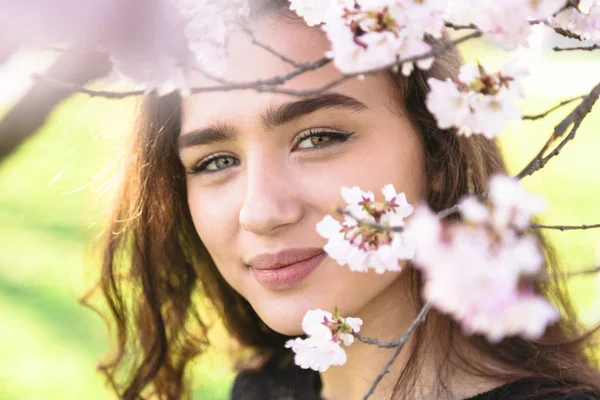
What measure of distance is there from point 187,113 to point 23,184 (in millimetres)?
4647

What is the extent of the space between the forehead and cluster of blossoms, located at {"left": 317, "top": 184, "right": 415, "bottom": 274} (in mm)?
374

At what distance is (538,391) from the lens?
1.27 m

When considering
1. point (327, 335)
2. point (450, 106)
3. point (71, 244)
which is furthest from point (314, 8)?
point (71, 244)

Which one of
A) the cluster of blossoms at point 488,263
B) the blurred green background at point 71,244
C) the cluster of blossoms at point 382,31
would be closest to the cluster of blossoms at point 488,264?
the cluster of blossoms at point 488,263

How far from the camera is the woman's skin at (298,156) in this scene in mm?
1246

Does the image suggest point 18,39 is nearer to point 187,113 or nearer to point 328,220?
point 328,220

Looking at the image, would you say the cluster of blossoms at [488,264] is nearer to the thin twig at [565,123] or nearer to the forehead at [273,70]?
the thin twig at [565,123]

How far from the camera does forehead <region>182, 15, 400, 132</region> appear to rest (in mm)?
1234

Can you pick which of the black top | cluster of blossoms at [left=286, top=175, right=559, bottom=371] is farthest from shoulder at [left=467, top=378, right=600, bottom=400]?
cluster of blossoms at [left=286, top=175, right=559, bottom=371]

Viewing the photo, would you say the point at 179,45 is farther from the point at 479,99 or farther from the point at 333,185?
the point at 333,185

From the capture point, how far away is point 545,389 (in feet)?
4.13

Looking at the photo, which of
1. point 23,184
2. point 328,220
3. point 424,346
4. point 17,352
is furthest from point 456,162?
point 23,184

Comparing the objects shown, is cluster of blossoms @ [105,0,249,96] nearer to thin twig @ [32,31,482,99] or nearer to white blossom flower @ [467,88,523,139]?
thin twig @ [32,31,482,99]

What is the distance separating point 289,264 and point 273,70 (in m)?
0.35
